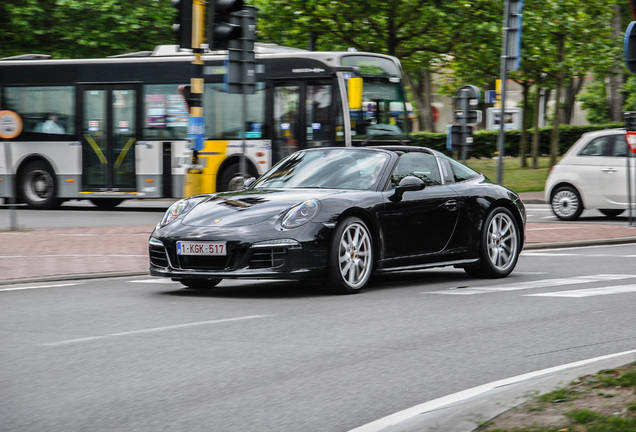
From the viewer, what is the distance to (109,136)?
79.6 ft

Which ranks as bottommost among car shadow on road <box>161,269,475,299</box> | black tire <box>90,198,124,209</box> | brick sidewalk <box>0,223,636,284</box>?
black tire <box>90,198,124,209</box>

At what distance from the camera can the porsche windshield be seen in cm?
1045

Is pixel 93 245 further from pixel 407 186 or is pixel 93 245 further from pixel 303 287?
pixel 407 186

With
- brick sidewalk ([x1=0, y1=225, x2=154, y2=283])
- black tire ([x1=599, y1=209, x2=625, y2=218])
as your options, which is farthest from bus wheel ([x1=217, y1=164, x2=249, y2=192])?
black tire ([x1=599, y1=209, x2=625, y2=218])

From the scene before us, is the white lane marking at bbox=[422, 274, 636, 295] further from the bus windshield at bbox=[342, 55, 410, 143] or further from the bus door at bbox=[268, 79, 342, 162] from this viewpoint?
the bus door at bbox=[268, 79, 342, 162]

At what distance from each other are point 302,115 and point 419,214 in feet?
39.6

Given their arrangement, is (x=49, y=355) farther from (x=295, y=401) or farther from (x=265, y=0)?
(x=265, y=0)

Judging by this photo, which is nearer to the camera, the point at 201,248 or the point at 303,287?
the point at 201,248

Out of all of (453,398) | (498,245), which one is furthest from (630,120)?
(453,398)

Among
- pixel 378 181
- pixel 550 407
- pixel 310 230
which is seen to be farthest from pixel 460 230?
pixel 550 407

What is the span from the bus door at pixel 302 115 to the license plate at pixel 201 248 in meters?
12.3

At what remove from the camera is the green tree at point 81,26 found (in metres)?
34.4

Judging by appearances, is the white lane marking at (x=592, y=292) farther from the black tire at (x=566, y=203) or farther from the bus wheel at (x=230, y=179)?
the bus wheel at (x=230, y=179)

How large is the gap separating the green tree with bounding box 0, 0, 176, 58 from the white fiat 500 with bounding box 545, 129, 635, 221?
17169 millimetres
